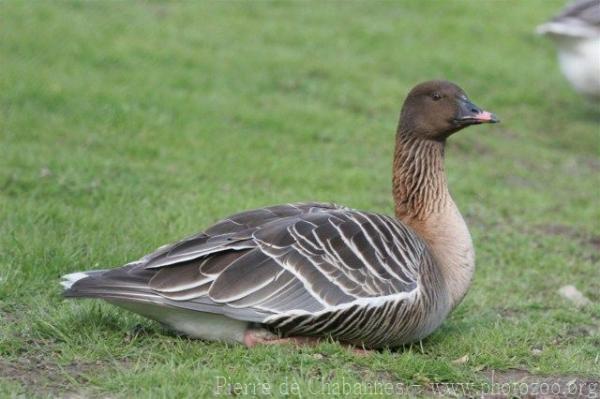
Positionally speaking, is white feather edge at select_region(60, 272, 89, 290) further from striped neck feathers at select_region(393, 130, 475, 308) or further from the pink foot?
striped neck feathers at select_region(393, 130, 475, 308)

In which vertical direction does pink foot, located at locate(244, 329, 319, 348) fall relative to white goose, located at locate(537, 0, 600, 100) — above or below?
below

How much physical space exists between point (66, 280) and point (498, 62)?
35.6 ft

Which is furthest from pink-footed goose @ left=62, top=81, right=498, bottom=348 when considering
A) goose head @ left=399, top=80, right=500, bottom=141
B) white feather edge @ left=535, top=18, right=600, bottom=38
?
white feather edge @ left=535, top=18, right=600, bottom=38

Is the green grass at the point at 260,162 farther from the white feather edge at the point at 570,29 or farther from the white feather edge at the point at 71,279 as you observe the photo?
the white feather edge at the point at 570,29

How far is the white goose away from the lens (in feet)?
40.8

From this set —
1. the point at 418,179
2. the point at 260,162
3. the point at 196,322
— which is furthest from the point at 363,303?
the point at 260,162

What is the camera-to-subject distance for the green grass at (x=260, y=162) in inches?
200

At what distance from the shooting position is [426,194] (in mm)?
6145

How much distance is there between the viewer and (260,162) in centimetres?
970

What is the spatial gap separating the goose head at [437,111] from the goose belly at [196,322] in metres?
1.92

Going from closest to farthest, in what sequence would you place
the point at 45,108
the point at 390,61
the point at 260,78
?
the point at 45,108 → the point at 260,78 → the point at 390,61

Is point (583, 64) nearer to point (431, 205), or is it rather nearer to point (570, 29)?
point (570, 29)

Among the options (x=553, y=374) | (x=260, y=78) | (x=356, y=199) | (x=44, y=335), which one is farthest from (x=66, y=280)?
(x=260, y=78)

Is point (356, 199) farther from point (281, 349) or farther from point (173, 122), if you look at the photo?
point (281, 349)
